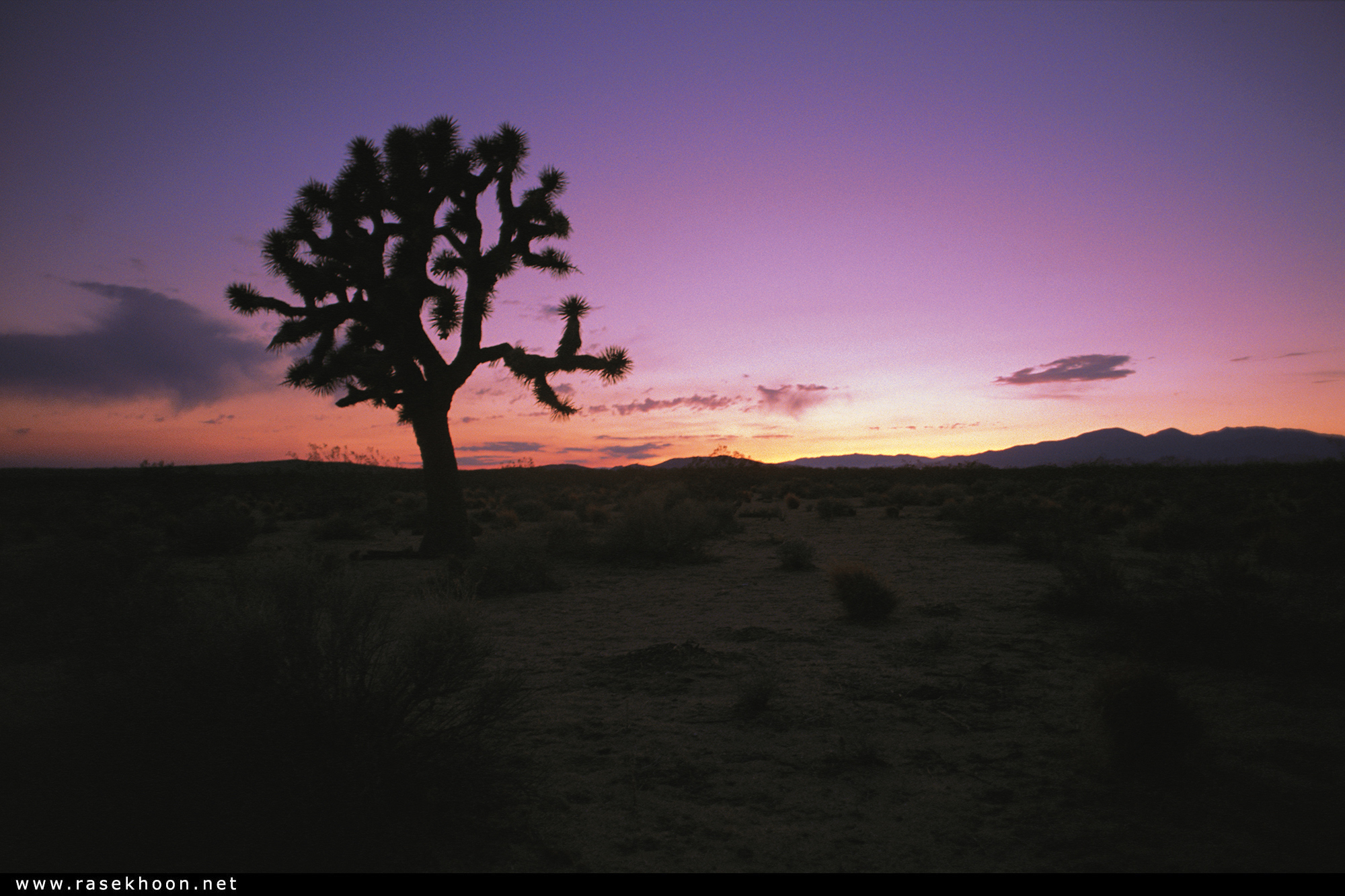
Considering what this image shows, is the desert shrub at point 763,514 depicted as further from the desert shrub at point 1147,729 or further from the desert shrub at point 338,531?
the desert shrub at point 1147,729

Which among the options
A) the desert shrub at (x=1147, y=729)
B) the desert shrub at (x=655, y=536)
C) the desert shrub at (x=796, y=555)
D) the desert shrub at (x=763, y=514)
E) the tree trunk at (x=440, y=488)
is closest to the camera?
the desert shrub at (x=1147, y=729)

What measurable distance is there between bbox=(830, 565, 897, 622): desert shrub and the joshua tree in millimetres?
7007

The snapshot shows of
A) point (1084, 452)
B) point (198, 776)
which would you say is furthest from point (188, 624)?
point (1084, 452)

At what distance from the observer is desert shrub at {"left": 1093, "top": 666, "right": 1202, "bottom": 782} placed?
11.8 ft

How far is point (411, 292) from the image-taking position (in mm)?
12047

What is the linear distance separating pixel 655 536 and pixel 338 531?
9.68 m

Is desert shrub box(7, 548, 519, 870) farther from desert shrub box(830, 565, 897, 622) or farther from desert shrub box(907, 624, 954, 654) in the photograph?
desert shrub box(830, 565, 897, 622)

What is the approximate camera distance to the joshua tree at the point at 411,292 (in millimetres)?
12078

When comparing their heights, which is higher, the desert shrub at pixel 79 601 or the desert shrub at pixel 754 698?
the desert shrub at pixel 79 601

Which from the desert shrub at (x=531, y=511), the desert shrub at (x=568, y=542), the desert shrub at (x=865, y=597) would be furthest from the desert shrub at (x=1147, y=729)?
the desert shrub at (x=531, y=511)

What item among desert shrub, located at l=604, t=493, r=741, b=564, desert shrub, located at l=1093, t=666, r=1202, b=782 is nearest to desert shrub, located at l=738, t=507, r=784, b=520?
desert shrub, located at l=604, t=493, r=741, b=564

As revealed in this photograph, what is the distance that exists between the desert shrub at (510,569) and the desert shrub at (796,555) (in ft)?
14.5

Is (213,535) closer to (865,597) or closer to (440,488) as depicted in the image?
(440,488)

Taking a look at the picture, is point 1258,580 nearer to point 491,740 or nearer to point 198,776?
point 491,740
